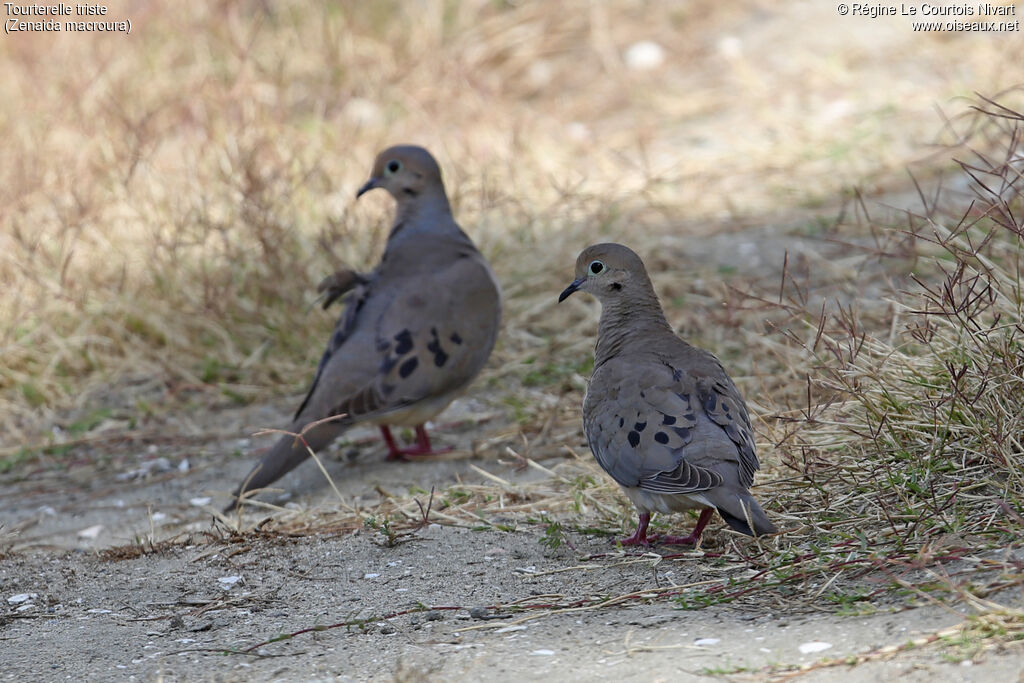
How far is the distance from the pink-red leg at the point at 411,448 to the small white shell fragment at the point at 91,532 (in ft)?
3.69

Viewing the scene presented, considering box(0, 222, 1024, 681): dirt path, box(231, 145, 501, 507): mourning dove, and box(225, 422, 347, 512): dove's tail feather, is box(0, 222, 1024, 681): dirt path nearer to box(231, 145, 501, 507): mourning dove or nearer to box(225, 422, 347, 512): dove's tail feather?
box(225, 422, 347, 512): dove's tail feather

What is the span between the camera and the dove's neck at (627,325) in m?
3.59

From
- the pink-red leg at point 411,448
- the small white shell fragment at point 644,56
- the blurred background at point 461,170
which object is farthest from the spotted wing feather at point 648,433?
the small white shell fragment at point 644,56

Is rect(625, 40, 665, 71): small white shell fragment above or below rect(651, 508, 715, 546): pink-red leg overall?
above

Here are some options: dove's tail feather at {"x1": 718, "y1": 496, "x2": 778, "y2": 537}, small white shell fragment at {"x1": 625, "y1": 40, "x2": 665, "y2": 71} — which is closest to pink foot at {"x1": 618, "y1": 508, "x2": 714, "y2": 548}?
dove's tail feather at {"x1": 718, "y1": 496, "x2": 778, "y2": 537}

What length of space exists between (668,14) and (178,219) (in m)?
5.62

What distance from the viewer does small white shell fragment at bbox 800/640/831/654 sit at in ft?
7.97

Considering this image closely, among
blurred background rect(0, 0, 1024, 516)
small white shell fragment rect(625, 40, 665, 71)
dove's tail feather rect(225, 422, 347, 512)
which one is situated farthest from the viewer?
small white shell fragment rect(625, 40, 665, 71)

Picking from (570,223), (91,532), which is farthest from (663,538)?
(570,223)

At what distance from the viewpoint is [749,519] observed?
2.88 meters

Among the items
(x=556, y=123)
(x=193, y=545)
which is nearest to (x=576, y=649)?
(x=193, y=545)

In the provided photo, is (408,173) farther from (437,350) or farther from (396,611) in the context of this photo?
(396,611)

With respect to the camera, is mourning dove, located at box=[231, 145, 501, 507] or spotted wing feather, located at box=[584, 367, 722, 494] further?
mourning dove, located at box=[231, 145, 501, 507]

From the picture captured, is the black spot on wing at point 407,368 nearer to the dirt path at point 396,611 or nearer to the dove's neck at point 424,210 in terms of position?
the dirt path at point 396,611
